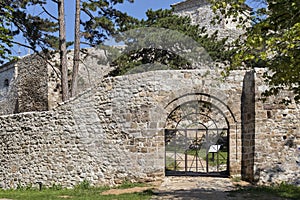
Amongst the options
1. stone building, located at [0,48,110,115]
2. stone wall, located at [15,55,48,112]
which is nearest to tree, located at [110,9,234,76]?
stone building, located at [0,48,110,115]

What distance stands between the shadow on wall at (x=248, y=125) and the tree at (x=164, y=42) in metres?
5.31

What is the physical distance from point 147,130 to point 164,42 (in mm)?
6071

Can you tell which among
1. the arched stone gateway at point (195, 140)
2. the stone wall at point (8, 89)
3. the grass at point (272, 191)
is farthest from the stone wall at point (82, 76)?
the grass at point (272, 191)

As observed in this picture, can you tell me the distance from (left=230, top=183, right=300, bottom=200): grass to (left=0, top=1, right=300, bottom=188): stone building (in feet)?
1.01

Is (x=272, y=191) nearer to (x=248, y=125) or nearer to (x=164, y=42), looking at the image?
(x=248, y=125)

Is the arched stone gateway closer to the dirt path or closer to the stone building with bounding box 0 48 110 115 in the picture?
the dirt path

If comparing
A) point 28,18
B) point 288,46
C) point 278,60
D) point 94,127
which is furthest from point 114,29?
point 288,46

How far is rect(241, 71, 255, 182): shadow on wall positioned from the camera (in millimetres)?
10023

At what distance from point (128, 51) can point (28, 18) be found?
14.1 feet

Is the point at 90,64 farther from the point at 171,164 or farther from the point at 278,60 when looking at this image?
the point at 278,60

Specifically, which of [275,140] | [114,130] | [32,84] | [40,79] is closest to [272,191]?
[275,140]

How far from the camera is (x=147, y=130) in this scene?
10492mm

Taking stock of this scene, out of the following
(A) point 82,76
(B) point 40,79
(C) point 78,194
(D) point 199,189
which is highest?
(A) point 82,76

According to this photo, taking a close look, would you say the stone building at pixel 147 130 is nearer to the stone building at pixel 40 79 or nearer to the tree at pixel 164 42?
the tree at pixel 164 42
